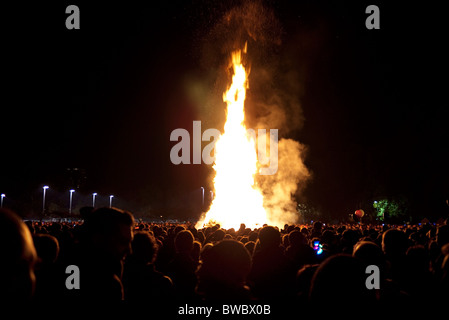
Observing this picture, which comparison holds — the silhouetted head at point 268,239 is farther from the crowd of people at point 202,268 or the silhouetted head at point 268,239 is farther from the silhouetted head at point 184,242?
the silhouetted head at point 184,242

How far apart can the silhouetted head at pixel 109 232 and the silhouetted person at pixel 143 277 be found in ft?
3.59

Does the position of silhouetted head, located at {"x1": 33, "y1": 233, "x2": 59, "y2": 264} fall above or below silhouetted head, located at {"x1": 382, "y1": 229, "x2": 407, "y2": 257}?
above

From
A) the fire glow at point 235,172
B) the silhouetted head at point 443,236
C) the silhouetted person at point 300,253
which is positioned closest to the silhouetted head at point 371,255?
the silhouetted person at point 300,253

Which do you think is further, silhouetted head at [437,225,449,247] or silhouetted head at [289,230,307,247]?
silhouetted head at [289,230,307,247]

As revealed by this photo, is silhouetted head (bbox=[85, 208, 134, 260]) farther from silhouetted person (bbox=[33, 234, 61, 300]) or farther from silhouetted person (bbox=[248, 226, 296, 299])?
silhouetted person (bbox=[248, 226, 296, 299])

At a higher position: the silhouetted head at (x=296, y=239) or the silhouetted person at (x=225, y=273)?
the silhouetted person at (x=225, y=273)

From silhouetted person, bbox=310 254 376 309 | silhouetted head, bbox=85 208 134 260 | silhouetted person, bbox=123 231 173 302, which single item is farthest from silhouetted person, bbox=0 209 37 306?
silhouetted person, bbox=123 231 173 302

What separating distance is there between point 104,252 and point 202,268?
2.72 ft

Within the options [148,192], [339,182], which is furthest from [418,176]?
[148,192]

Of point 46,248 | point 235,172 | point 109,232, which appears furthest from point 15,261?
point 235,172

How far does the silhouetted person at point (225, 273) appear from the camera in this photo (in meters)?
3.34

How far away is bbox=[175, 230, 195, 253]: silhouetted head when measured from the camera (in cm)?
665

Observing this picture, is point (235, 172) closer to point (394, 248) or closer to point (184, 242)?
point (184, 242)
